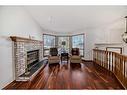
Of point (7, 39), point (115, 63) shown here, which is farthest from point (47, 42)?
point (7, 39)

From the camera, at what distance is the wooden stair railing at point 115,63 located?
11.7 ft

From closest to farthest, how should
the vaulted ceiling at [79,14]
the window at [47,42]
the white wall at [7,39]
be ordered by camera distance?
1. the white wall at [7,39]
2. the vaulted ceiling at [79,14]
3. the window at [47,42]

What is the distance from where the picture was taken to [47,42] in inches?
388

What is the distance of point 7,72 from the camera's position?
382 cm

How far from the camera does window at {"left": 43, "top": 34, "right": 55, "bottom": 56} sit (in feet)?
31.4

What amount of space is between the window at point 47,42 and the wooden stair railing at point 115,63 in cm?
331

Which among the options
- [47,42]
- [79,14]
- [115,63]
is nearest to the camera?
[115,63]

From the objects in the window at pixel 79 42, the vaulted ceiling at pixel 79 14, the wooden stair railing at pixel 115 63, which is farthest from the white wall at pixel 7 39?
the window at pixel 79 42

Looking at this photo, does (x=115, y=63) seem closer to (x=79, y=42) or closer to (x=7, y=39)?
(x=7, y=39)

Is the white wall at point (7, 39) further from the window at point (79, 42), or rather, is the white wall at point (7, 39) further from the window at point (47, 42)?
the window at point (79, 42)

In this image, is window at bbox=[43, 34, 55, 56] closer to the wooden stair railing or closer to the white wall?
the wooden stair railing

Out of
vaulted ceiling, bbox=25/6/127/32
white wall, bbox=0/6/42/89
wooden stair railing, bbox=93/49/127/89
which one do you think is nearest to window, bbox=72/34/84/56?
wooden stair railing, bbox=93/49/127/89

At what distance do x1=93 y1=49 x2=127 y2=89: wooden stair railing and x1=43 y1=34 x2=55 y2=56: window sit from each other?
3306mm

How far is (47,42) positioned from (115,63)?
5.90m
